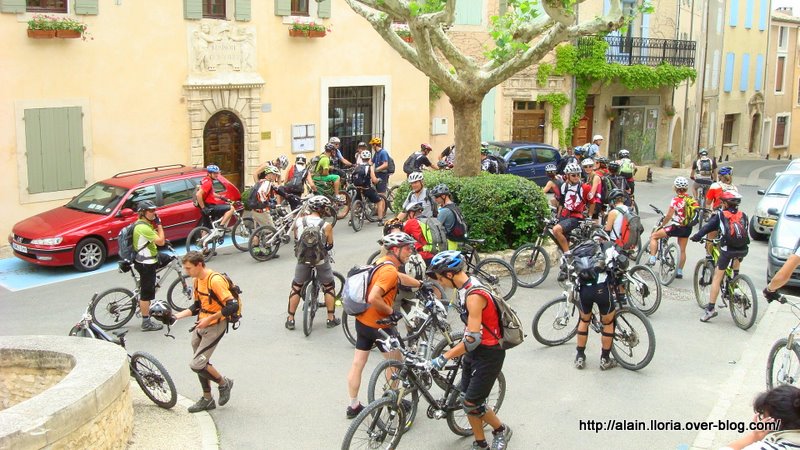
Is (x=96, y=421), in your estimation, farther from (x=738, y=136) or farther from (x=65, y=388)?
(x=738, y=136)

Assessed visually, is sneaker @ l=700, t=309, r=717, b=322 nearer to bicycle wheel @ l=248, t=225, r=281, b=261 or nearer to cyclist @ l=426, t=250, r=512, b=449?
cyclist @ l=426, t=250, r=512, b=449

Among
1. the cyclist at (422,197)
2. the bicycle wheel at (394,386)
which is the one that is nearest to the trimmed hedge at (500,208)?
the cyclist at (422,197)

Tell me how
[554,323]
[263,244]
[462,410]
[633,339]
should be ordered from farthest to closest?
1. [263,244]
2. [554,323]
3. [633,339]
4. [462,410]

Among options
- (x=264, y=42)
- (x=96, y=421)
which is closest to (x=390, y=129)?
(x=264, y=42)

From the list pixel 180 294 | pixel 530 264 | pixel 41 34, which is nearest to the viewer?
pixel 180 294

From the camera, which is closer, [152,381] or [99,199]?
[152,381]

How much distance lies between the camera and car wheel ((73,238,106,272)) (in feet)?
45.2

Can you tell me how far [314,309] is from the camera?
1068 centimetres

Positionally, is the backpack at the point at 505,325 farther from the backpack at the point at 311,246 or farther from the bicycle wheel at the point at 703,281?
the bicycle wheel at the point at 703,281

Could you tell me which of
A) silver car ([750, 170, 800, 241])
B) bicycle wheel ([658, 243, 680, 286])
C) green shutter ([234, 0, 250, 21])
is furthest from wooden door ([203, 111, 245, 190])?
silver car ([750, 170, 800, 241])

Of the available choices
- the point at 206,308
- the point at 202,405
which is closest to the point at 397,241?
the point at 206,308

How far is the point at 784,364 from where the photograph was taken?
8.40 metres

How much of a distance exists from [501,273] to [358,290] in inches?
189

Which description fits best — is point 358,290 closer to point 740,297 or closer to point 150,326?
point 150,326
